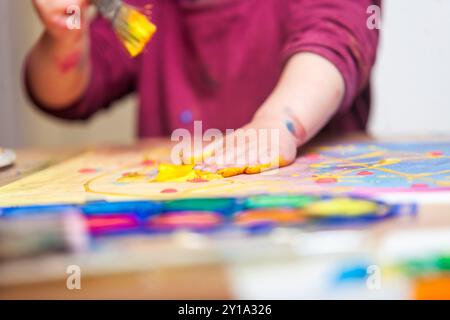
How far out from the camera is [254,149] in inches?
16.8

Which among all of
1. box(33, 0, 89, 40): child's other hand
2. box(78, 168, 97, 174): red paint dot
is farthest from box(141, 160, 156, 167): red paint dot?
box(33, 0, 89, 40): child's other hand

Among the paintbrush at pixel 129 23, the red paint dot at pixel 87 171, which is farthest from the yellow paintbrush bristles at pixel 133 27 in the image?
the red paint dot at pixel 87 171

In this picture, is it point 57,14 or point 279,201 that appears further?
point 57,14

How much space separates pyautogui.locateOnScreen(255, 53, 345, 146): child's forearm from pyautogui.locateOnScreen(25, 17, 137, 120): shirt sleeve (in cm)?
30

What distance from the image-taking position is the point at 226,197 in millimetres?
326

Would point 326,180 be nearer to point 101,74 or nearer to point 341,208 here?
point 341,208

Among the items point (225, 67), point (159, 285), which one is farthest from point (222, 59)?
point (159, 285)

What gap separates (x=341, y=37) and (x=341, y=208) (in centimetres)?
28

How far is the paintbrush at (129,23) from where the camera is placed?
0.49 m

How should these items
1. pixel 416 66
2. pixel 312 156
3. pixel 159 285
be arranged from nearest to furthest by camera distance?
pixel 159 285
pixel 312 156
pixel 416 66

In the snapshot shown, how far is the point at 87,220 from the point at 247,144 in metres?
0.18

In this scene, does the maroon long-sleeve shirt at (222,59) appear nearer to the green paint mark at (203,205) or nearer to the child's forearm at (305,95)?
the child's forearm at (305,95)

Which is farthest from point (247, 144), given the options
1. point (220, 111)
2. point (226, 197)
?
point (220, 111)
